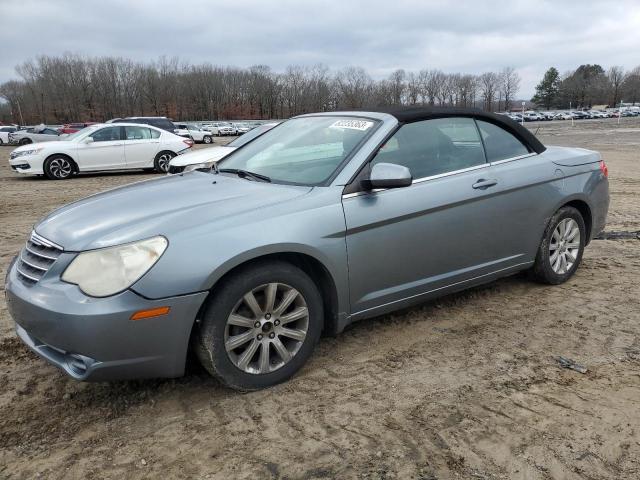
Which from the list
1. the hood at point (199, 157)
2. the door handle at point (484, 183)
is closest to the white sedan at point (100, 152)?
the hood at point (199, 157)

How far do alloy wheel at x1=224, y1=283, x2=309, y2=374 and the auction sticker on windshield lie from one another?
4.51ft

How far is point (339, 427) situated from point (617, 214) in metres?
7.12

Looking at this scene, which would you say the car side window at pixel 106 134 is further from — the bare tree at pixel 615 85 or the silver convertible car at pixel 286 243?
the bare tree at pixel 615 85

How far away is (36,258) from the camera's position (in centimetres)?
296

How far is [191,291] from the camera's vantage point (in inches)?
106

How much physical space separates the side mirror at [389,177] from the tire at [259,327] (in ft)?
2.41

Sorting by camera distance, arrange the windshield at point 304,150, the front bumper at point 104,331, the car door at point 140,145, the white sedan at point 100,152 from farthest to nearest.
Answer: the car door at point 140,145 → the white sedan at point 100,152 → the windshield at point 304,150 → the front bumper at point 104,331

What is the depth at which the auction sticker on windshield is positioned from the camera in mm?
3744

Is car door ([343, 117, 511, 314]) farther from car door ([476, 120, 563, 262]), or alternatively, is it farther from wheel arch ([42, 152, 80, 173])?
wheel arch ([42, 152, 80, 173])

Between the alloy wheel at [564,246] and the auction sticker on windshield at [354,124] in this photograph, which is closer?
the auction sticker on windshield at [354,124]

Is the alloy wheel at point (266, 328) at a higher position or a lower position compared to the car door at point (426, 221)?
lower

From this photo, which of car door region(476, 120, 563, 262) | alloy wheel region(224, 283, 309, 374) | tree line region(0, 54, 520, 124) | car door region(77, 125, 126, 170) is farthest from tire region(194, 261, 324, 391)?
tree line region(0, 54, 520, 124)

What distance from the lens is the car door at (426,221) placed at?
3.35m

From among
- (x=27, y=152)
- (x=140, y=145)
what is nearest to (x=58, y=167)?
(x=27, y=152)
